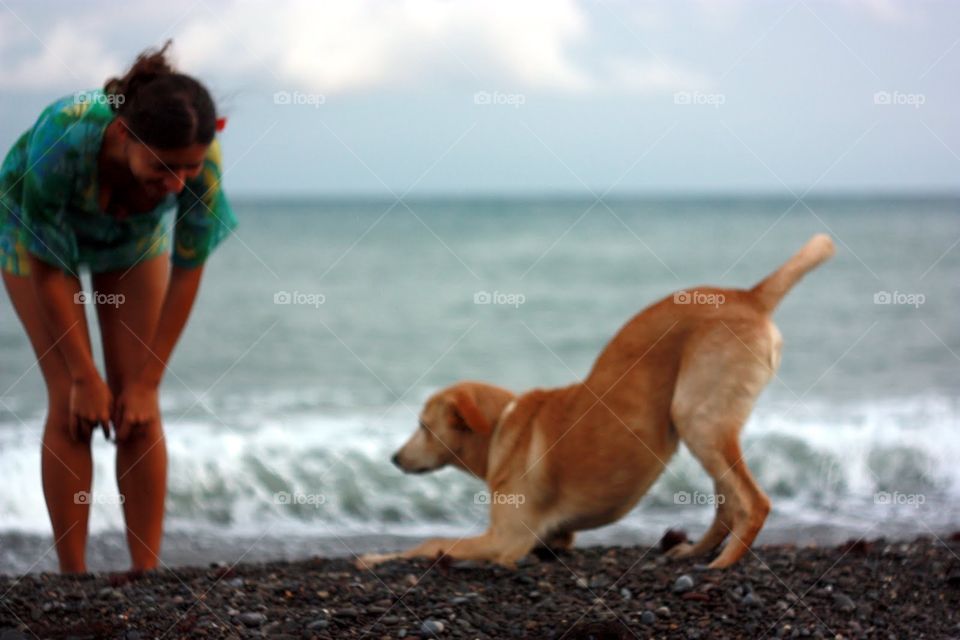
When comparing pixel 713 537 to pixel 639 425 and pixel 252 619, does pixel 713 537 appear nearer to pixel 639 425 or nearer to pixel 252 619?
pixel 639 425

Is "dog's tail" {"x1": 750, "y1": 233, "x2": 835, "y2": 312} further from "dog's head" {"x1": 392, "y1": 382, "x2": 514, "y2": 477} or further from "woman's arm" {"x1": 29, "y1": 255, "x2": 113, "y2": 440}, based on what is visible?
"woman's arm" {"x1": 29, "y1": 255, "x2": 113, "y2": 440}

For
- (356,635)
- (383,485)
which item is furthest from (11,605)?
(383,485)

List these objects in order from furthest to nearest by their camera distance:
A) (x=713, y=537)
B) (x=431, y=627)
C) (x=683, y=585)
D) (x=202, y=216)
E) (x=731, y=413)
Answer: (x=713, y=537) → (x=731, y=413) → (x=202, y=216) → (x=683, y=585) → (x=431, y=627)

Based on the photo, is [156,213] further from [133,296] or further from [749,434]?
[749,434]

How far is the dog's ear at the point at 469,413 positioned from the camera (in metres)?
4.82

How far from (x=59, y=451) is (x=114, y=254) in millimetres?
836

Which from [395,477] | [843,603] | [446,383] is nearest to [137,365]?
[843,603]

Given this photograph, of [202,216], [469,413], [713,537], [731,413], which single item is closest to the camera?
[202,216]

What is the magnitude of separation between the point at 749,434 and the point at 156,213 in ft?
17.2

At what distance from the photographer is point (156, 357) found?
13.9 feet

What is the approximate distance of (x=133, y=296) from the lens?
4348mm

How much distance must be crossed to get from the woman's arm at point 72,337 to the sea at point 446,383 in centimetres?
131

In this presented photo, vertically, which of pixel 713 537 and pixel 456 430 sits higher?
pixel 456 430

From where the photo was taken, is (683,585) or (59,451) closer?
(683,585)
